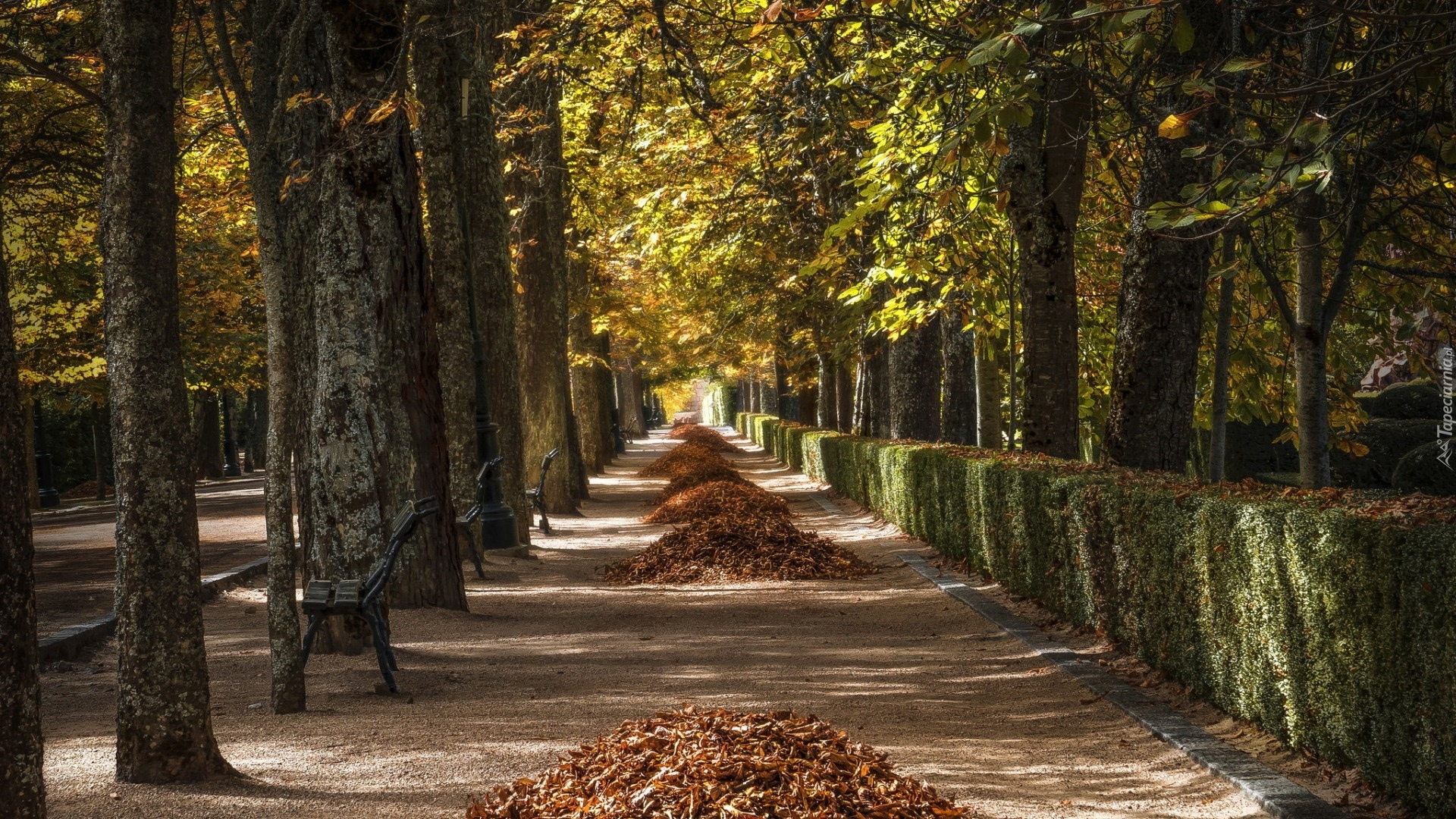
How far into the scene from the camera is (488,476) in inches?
569

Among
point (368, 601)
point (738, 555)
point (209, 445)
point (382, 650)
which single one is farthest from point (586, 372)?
point (382, 650)

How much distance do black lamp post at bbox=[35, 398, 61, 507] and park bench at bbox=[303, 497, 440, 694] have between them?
80.5ft

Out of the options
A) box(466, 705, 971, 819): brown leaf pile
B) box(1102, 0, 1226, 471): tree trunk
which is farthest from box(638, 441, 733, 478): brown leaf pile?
box(466, 705, 971, 819): brown leaf pile

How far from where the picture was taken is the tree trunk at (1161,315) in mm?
10516

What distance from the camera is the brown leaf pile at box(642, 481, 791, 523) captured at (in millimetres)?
17828

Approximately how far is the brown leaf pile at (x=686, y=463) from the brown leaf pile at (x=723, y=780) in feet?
71.4

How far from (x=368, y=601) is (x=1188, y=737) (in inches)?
185

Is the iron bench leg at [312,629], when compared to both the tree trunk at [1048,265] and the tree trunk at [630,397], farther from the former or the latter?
the tree trunk at [630,397]

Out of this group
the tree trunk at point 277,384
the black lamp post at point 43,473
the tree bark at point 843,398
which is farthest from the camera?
the tree bark at point 843,398

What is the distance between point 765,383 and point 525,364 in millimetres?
52182

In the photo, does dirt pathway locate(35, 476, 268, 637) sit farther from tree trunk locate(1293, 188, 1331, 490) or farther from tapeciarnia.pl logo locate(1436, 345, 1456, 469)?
tapeciarnia.pl logo locate(1436, 345, 1456, 469)

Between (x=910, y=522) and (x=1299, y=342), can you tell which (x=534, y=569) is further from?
(x=1299, y=342)

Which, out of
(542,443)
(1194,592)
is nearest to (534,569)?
(542,443)

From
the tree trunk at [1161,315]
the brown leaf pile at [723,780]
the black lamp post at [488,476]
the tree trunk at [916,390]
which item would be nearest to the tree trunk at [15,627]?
the brown leaf pile at [723,780]
